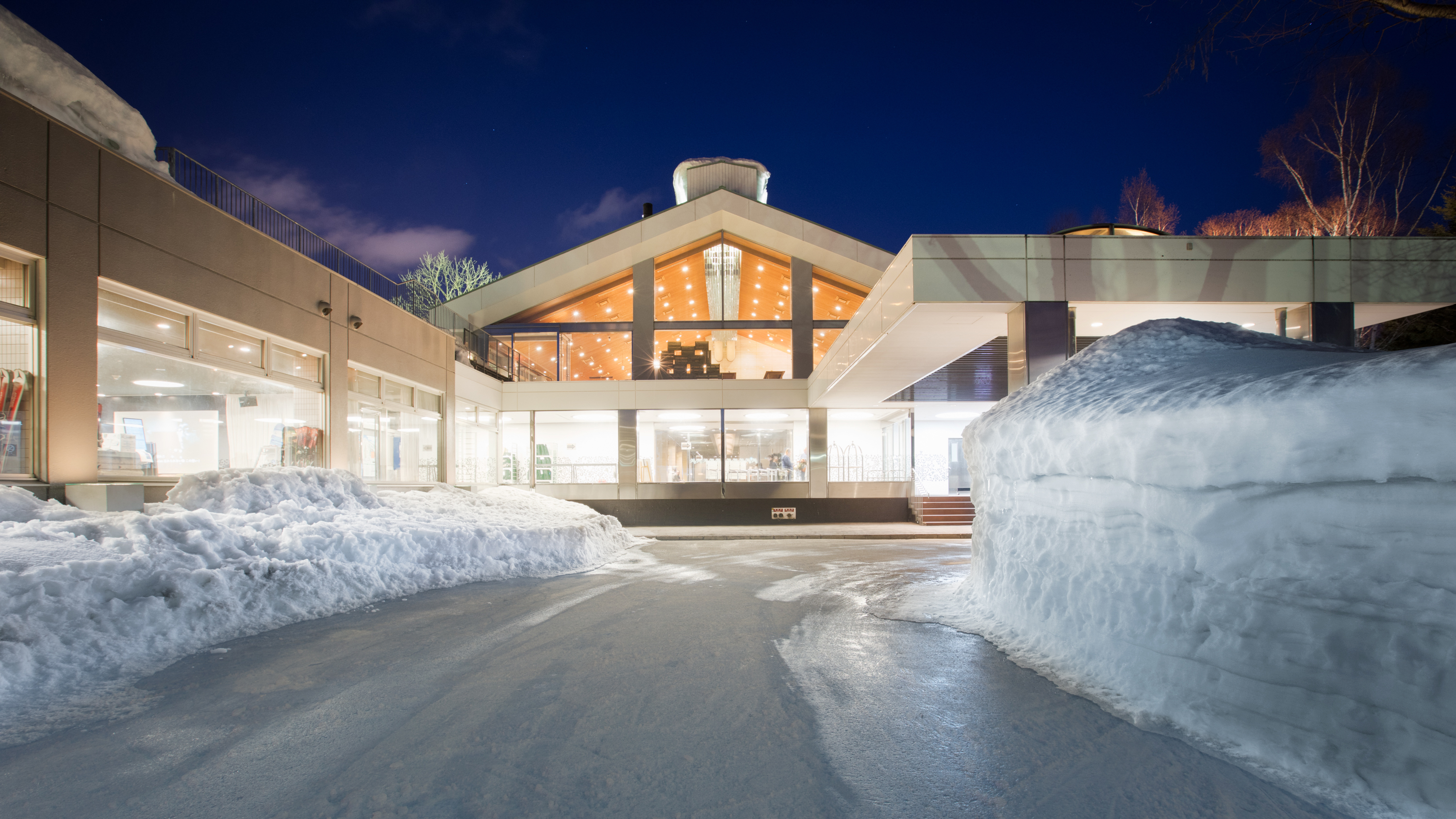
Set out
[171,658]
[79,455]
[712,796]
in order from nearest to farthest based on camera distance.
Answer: [712,796], [171,658], [79,455]

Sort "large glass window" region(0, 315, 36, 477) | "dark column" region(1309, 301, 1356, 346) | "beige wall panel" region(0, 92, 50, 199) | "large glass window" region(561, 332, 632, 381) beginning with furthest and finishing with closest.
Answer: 1. "large glass window" region(561, 332, 632, 381)
2. "dark column" region(1309, 301, 1356, 346)
3. "large glass window" region(0, 315, 36, 477)
4. "beige wall panel" region(0, 92, 50, 199)

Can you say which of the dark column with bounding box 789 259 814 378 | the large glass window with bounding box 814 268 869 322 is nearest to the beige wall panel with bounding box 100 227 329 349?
the dark column with bounding box 789 259 814 378

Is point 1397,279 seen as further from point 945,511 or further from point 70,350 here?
point 70,350

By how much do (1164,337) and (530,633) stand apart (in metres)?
6.50

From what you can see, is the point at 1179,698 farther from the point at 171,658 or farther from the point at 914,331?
the point at 914,331

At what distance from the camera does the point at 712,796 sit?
116 inches

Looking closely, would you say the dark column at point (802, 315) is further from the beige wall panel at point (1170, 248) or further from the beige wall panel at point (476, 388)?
the beige wall panel at point (1170, 248)

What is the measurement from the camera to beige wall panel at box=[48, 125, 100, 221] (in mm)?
7820

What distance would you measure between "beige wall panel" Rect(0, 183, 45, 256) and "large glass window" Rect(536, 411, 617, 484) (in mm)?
16308

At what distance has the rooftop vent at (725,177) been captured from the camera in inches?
1017

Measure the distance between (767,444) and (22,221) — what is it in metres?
19.3

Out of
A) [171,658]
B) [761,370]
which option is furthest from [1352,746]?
[761,370]

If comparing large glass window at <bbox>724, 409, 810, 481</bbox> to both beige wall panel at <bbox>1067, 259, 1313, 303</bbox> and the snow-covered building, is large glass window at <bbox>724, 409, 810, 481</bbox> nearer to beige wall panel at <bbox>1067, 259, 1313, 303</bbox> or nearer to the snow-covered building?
the snow-covered building

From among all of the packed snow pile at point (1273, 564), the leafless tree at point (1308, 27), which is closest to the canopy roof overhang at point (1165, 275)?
the leafless tree at point (1308, 27)
